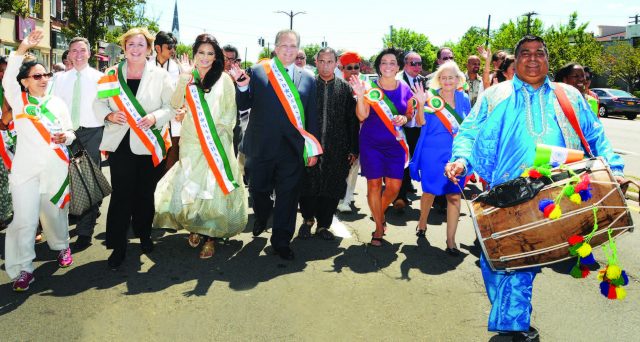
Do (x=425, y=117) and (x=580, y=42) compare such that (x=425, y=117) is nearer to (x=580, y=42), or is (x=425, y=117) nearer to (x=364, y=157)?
(x=364, y=157)

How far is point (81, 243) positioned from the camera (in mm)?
5020

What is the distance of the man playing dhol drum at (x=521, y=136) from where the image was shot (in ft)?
10.2

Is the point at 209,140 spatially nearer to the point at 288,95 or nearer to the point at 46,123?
the point at 288,95

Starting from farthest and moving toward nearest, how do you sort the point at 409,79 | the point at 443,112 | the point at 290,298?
the point at 409,79
the point at 443,112
the point at 290,298

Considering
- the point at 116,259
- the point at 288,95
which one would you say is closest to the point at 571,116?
the point at 288,95

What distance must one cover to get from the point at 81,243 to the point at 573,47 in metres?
42.5

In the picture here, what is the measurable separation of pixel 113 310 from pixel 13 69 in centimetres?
193

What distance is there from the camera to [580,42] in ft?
135

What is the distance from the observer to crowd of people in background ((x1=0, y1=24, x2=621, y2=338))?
13.5ft

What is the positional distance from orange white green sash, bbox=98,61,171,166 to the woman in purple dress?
1907 mm

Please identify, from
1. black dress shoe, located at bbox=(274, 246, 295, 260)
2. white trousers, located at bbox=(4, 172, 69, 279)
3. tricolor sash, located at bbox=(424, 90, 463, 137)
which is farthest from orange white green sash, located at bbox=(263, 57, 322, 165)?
white trousers, located at bbox=(4, 172, 69, 279)

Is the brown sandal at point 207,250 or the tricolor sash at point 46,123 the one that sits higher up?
the tricolor sash at point 46,123

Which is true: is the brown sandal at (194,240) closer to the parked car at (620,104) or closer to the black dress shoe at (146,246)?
the black dress shoe at (146,246)

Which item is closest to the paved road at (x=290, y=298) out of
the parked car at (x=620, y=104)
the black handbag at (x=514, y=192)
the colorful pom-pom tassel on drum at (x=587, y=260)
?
the colorful pom-pom tassel on drum at (x=587, y=260)
